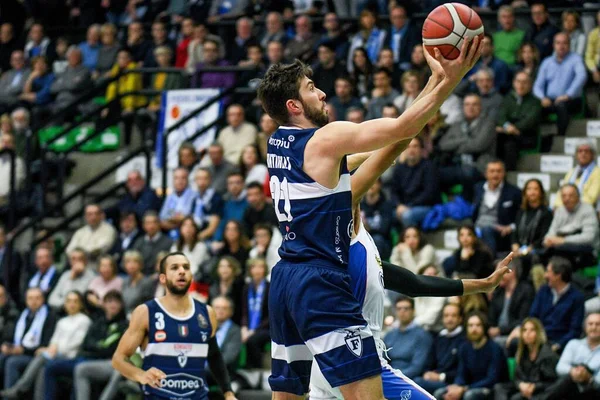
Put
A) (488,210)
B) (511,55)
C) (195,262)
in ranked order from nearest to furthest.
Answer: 1. (488,210)
2. (195,262)
3. (511,55)

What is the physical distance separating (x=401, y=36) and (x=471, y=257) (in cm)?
440

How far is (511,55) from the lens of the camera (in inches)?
595

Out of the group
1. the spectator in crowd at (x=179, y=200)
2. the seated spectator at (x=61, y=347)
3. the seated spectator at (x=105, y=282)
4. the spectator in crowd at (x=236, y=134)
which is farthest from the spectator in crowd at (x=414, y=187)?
the seated spectator at (x=61, y=347)

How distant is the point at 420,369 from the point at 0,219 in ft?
26.2

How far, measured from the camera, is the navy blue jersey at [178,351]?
9461mm

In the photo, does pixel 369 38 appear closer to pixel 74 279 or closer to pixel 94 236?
pixel 94 236

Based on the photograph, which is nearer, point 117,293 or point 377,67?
point 117,293

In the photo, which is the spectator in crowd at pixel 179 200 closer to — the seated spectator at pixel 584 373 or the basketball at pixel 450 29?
the seated spectator at pixel 584 373

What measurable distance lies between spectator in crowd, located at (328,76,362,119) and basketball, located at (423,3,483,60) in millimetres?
8727

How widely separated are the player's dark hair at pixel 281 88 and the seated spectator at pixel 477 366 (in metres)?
5.72

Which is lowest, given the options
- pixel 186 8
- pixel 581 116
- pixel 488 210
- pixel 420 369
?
pixel 420 369

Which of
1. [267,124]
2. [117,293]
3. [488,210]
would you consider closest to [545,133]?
[488,210]

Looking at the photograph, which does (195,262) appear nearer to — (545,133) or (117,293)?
(117,293)

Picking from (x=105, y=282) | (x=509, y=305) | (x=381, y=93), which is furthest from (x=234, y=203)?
(x=509, y=305)
